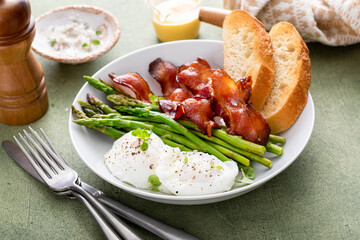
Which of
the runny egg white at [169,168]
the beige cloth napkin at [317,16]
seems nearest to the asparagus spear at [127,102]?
the runny egg white at [169,168]

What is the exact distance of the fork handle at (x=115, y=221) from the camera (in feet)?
7.53

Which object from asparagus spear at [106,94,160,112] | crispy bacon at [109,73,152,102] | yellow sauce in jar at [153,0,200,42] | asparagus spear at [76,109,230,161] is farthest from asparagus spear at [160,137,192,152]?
yellow sauce in jar at [153,0,200,42]

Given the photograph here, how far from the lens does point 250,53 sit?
3.16m

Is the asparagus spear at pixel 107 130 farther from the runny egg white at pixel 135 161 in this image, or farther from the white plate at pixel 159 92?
Answer: the runny egg white at pixel 135 161

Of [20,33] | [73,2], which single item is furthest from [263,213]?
[73,2]

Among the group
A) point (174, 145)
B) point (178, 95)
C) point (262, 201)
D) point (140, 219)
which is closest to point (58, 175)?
point (140, 219)

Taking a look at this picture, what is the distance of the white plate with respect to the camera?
93.0 inches

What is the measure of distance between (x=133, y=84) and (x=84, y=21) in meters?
1.42

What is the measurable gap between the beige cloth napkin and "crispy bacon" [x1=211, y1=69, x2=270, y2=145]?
1.47 m

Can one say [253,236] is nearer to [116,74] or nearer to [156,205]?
[156,205]

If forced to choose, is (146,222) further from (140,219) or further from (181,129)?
(181,129)

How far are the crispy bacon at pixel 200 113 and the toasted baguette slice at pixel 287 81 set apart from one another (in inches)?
18.0

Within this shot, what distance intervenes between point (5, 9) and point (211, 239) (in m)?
2.13

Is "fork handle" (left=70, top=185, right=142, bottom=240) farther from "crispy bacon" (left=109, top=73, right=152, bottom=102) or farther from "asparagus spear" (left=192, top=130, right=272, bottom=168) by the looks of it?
"crispy bacon" (left=109, top=73, right=152, bottom=102)
